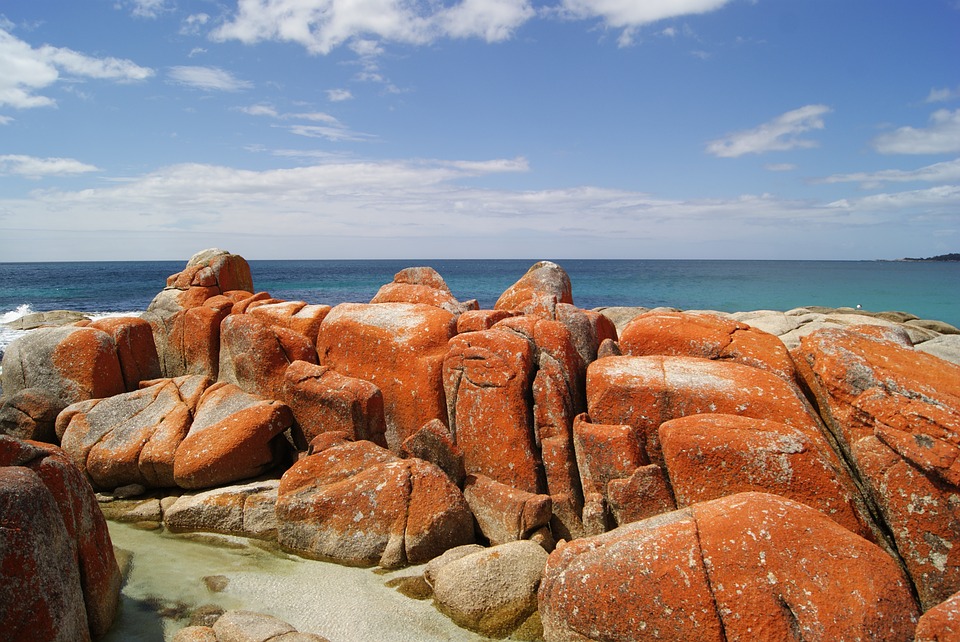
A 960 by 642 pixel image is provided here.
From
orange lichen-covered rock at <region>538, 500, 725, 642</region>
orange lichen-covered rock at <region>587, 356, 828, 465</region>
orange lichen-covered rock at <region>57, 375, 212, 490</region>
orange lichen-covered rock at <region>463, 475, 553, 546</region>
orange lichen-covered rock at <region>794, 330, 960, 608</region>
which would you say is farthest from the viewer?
orange lichen-covered rock at <region>57, 375, 212, 490</region>

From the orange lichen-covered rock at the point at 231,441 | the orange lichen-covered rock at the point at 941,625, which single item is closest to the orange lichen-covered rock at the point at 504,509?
the orange lichen-covered rock at the point at 231,441

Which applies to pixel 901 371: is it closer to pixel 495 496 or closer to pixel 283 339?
pixel 495 496

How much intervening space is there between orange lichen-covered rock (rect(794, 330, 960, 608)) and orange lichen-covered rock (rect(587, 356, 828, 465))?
0.43 meters

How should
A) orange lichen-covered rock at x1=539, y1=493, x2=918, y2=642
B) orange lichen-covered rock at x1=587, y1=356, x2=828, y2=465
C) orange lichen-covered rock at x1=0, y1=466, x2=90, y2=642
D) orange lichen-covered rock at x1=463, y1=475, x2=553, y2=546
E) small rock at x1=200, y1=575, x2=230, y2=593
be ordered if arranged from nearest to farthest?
orange lichen-covered rock at x1=0, y1=466, x2=90, y2=642
orange lichen-covered rock at x1=539, y1=493, x2=918, y2=642
small rock at x1=200, y1=575, x2=230, y2=593
orange lichen-covered rock at x1=587, y1=356, x2=828, y2=465
orange lichen-covered rock at x1=463, y1=475, x2=553, y2=546

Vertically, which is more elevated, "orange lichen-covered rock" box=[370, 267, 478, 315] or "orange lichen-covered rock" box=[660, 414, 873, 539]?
"orange lichen-covered rock" box=[370, 267, 478, 315]

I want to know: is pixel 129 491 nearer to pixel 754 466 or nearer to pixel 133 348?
pixel 133 348

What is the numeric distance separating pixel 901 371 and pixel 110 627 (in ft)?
29.7

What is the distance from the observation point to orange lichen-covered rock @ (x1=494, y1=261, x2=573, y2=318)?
10.8 metres

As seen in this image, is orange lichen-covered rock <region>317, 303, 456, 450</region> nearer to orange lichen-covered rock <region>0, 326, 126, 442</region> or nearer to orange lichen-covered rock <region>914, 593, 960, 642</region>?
orange lichen-covered rock <region>0, 326, 126, 442</region>

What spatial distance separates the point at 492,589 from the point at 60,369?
923 cm

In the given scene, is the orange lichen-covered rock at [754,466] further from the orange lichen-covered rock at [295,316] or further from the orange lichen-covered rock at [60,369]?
the orange lichen-covered rock at [60,369]

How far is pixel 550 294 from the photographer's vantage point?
37.2 feet

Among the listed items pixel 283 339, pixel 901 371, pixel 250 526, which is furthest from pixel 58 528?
pixel 901 371

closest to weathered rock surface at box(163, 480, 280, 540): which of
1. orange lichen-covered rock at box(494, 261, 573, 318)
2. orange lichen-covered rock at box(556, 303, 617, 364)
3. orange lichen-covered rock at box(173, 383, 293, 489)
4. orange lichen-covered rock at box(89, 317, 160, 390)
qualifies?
orange lichen-covered rock at box(173, 383, 293, 489)
